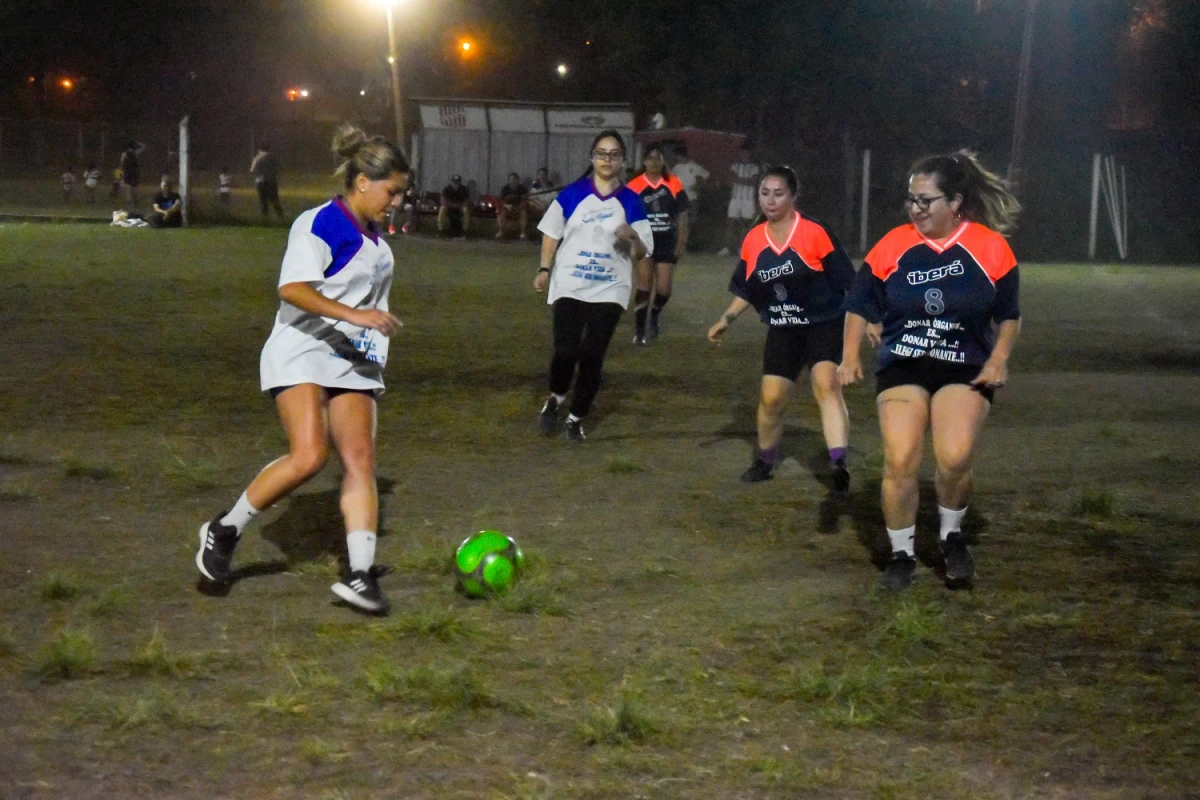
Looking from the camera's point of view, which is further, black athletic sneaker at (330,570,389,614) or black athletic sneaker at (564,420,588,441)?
black athletic sneaker at (564,420,588,441)

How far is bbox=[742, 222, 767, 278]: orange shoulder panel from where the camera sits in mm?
8242

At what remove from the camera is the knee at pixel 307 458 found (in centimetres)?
575

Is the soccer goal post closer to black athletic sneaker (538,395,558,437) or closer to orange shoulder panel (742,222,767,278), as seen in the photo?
black athletic sneaker (538,395,558,437)

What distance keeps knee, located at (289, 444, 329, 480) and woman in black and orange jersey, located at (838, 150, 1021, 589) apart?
2270mm

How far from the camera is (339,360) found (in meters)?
5.82

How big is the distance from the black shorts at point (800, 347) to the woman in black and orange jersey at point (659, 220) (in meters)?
5.84

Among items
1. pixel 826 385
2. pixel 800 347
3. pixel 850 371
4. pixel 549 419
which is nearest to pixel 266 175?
pixel 549 419

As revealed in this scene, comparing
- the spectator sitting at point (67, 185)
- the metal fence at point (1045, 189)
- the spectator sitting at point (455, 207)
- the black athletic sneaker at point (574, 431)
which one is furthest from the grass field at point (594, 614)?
the spectator sitting at point (67, 185)

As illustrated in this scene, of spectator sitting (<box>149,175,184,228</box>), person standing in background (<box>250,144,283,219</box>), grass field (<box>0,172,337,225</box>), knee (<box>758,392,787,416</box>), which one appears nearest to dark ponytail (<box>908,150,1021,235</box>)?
knee (<box>758,392,787,416</box>)

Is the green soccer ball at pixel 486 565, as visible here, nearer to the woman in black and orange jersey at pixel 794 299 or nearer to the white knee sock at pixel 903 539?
the white knee sock at pixel 903 539

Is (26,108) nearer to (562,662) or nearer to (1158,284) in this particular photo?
(1158,284)

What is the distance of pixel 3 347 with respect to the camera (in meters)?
12.9

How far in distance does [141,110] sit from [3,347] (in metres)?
65.9

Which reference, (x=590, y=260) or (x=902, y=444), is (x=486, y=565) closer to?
(x=902, y=444)
